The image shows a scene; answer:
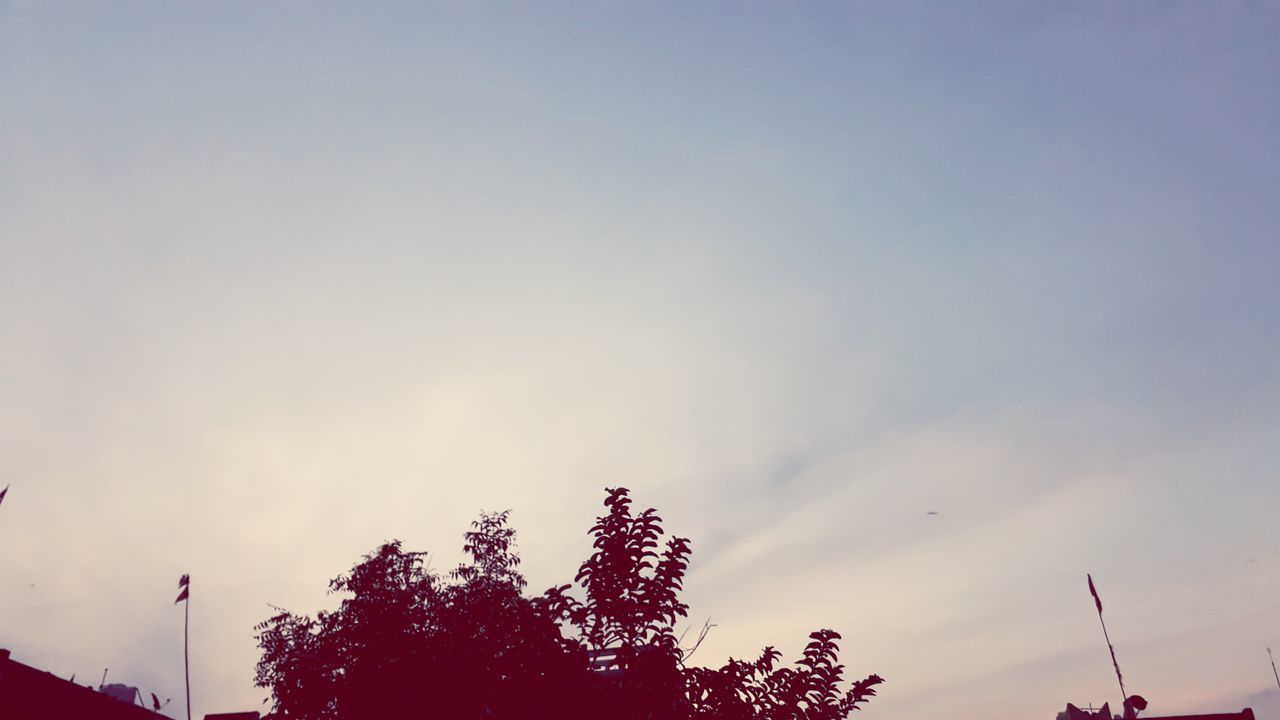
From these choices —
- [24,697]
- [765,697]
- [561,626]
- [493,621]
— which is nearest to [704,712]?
[765,697]

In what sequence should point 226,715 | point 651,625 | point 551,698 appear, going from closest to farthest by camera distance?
point 551,698 → point 651,625 → point 226,715

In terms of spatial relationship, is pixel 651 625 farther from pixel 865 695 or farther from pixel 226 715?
pixel 226 715

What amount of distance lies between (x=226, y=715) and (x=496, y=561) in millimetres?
12517

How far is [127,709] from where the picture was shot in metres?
24.9

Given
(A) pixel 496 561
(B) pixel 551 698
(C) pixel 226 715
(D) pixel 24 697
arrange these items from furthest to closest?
(A) pixel 496 561 < (C) pixel 226 715 < (D) pixel 24 697 < (B) pixel 551 698

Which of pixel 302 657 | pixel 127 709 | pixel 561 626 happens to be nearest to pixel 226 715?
pixel 302 657

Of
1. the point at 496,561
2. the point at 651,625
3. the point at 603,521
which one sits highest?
the point at 496,561

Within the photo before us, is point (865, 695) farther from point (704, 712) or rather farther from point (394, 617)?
point (394, 617)

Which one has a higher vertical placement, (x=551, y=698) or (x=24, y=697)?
(x=24, y=697)

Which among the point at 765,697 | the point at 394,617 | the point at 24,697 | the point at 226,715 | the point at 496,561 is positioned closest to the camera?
the point at 765,697

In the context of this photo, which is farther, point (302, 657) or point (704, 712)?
point (302, 657)

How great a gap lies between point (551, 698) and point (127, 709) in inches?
733

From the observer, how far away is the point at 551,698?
42.1 feet

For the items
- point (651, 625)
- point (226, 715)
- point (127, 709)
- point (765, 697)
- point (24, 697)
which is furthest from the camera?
point (226, 715)
